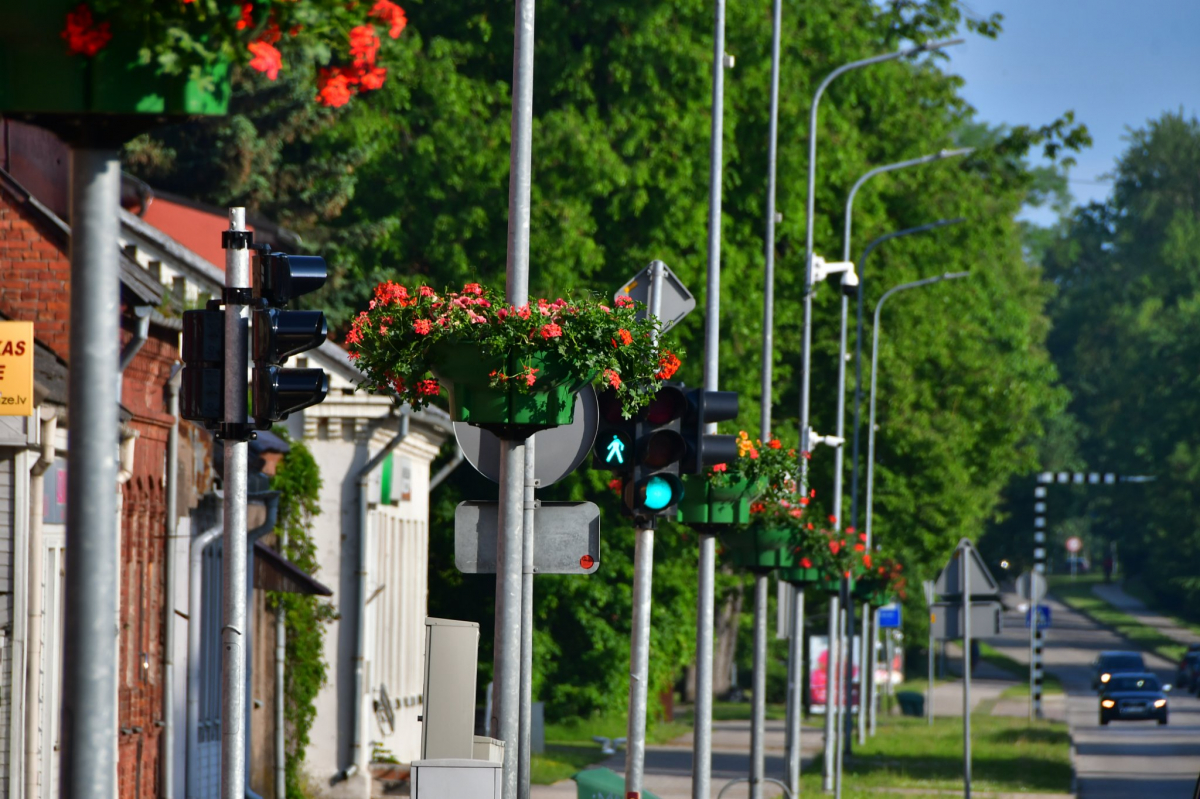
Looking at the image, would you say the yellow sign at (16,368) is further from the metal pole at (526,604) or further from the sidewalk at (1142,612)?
the sidewalk at (1142,612)

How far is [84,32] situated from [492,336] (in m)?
5.57

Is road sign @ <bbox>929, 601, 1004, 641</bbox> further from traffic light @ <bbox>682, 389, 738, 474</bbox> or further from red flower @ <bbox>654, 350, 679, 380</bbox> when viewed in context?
red flower @ <bbox>654, 350, 679, 380</bbox>

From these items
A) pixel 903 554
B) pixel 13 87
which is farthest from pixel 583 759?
pixel 13 87

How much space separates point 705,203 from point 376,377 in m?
24.0

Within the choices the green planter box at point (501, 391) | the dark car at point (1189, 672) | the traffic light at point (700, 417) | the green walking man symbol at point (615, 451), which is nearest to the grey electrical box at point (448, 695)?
the green planter box at point (501, 391)

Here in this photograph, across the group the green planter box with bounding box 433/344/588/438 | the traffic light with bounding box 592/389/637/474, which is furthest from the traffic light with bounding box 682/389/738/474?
the green planter box with bounding box 433/344/588/438

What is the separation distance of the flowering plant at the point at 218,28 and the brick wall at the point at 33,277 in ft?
→ 37.2

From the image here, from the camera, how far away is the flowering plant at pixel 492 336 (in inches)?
410

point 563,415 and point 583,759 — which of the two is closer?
point 563,415

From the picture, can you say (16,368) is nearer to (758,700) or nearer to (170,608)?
(170,608)

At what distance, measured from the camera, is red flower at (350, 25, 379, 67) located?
5403mm

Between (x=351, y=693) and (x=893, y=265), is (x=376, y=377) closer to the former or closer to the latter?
(x=351, y=693)

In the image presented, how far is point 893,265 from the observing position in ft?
140

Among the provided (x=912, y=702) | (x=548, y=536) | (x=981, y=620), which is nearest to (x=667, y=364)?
(x=548, y=536)
